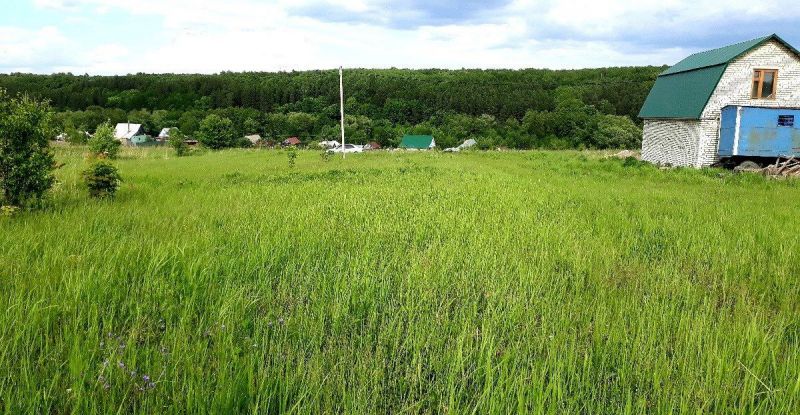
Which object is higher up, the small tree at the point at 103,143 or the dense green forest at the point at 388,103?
the dense green forest at the point at 388,103

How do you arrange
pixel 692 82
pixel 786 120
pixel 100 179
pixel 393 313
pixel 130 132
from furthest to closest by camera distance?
pixel 130 132
pixel 692 82
pixel 786 120
pixel 100 179
pixel 393 313

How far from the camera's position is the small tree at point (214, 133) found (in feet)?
234

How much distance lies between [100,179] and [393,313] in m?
8.70

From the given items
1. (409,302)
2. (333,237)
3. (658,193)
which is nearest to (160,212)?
(333,237)

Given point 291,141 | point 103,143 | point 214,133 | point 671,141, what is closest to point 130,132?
point 214,133

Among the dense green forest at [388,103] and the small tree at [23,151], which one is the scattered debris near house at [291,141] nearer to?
the dense green forest at [388,103]

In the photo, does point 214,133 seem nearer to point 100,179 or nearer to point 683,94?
point 683,94

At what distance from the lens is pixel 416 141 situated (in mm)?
74750

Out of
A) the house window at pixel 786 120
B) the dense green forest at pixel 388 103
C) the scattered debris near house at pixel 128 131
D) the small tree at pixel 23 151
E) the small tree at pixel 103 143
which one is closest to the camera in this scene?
the small tree at pixel 23 151

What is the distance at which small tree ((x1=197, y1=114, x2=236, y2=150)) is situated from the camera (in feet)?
234

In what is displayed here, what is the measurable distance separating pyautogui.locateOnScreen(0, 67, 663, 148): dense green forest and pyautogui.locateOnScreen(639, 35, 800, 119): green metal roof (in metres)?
39.9

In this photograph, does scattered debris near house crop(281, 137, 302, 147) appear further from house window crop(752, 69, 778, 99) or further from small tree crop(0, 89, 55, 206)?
small tree crop(0, 89, 55, 206)

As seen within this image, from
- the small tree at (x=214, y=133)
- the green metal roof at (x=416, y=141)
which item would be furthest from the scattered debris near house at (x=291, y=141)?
the green metal roof at (x=416, y=141)

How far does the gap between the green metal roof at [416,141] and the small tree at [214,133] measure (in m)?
26.9
